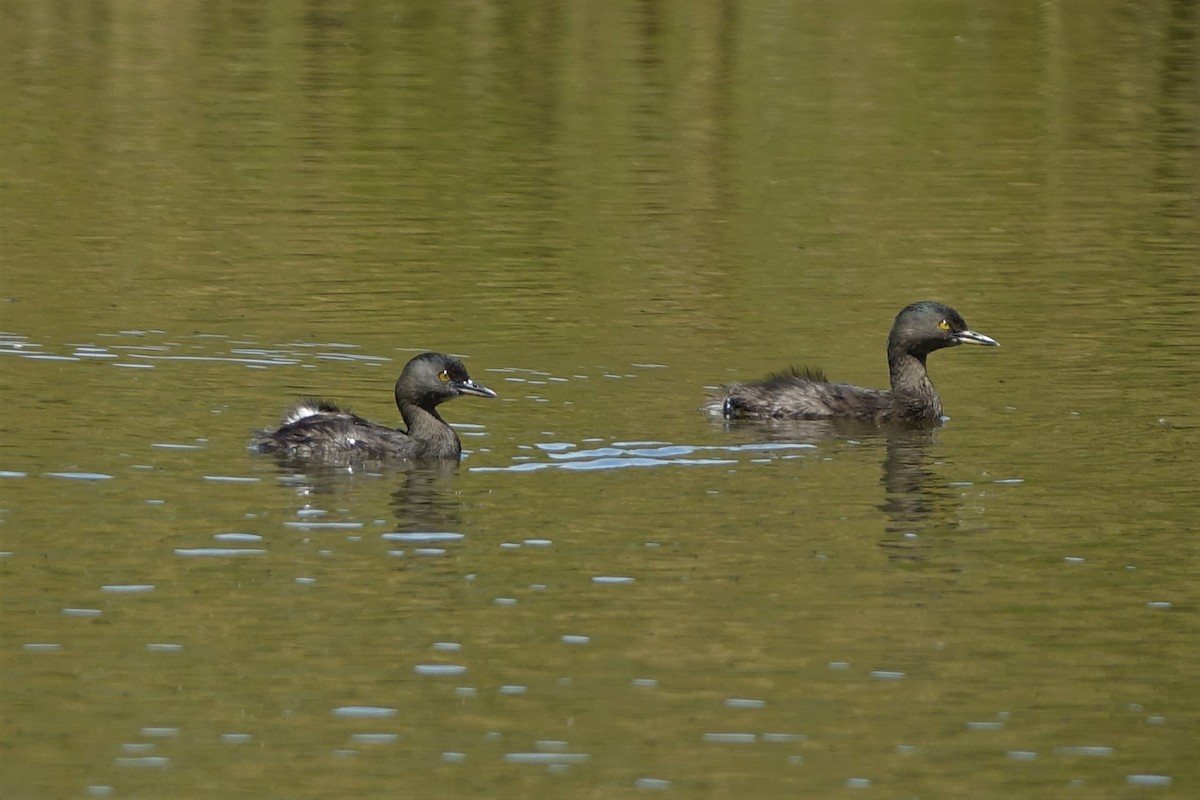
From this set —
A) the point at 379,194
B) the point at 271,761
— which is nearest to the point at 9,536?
the point at 271,761

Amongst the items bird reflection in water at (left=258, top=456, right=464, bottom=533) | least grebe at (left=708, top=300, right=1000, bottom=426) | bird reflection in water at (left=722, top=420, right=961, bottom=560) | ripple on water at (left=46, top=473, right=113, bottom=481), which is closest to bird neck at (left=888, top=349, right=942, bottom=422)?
least grebe at (left=708, top=300, right=1000, bottom=426)

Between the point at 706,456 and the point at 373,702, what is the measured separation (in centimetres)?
587

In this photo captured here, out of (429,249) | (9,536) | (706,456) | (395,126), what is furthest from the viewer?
(395,126)

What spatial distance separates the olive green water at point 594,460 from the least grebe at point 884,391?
311 millimetres

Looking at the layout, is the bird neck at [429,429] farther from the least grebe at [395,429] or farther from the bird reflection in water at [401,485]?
the bird reflection in water at [401,485]

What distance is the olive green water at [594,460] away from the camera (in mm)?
11508

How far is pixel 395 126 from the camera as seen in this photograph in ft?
119

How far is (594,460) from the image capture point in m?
16.8

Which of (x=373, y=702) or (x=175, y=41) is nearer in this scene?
(x=373, y=702)

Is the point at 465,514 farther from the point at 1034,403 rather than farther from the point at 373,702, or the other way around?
the point at 1034,403

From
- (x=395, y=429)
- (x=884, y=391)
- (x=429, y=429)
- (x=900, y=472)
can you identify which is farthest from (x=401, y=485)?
(x=884, y=391)

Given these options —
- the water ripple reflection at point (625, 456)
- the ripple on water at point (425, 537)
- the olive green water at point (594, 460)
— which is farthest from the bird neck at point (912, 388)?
the ripple on water at point (425, 537)

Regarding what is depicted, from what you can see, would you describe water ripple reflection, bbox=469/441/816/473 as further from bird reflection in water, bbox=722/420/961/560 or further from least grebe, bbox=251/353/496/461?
bird reflection in water, bbox=722/420/961/560

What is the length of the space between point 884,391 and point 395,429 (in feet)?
13.5
